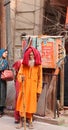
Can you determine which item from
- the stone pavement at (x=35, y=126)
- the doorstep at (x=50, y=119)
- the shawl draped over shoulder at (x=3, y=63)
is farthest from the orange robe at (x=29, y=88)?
the shawl draped over shoulder at (x=3, y=63)

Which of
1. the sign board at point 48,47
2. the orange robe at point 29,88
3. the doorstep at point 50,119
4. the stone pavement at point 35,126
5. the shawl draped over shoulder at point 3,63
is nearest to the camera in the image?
the orange robe at point 29,88

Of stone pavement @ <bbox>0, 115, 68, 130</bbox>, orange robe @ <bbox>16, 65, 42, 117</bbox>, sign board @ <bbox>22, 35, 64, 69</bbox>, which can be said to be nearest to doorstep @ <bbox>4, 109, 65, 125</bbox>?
stone pavement @ <bbox>0, 115, 68, 130</bbox>

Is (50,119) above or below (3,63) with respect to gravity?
below

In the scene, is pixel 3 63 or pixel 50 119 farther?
pixel 3 63

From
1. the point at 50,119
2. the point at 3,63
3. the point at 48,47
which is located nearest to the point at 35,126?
the point at 50,119

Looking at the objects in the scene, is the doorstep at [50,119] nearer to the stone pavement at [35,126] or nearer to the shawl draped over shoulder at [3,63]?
the stone pavement at [35,126]

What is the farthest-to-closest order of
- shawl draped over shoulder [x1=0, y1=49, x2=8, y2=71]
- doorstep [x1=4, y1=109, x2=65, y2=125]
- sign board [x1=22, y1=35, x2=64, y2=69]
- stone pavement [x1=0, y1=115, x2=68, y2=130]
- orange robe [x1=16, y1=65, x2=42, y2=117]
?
shawl draped over shoulder [x1=0, y1=49, x2=8, y2=71], sign board [x1=22, y1=35, x2=64, y2=69], doorstep [x1=4, y1=109, x2=65, y2=125], stone pavement [x1=0, y1=115, x2=68, y2=130], orange robe [x1=16, y1=65, x2=42, y2=117]

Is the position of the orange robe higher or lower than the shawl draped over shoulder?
lower

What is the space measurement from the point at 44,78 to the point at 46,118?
1.00 meters

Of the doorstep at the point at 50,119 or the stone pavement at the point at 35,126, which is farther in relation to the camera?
the doorstep at the point at 50,119

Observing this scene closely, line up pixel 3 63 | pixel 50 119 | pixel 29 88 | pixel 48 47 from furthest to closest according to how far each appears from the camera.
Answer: pixel 3 63, pixel 48 47, pixel 50 119, pixel 29 88

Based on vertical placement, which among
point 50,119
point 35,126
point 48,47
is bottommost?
point 35,126

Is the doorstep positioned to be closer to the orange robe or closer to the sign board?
the orange robe

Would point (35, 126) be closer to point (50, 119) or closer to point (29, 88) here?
point (50, 119)
